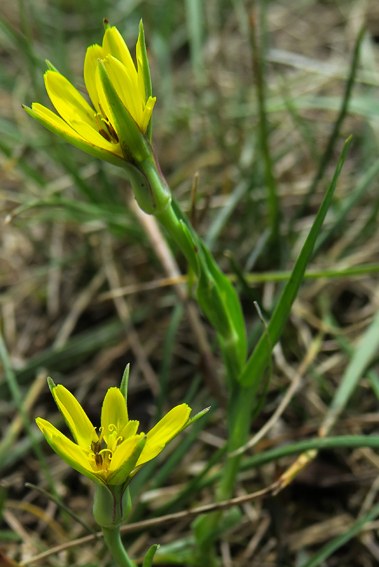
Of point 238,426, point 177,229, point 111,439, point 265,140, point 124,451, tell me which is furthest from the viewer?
point 265,140

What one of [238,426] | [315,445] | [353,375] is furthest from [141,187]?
[353,375]

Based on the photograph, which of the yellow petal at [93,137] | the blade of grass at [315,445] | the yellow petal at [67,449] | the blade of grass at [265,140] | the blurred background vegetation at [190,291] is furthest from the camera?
the blade of grass at [265,140]

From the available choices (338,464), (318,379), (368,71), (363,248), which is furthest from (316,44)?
(338,464)

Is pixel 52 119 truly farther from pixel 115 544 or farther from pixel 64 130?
pixel 115 544

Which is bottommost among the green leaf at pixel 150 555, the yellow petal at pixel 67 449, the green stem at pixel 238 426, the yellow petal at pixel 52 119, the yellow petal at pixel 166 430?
the green stem at pixel 238 426

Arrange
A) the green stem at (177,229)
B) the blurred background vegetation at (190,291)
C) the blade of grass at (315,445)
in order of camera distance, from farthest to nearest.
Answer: the blurred background vegetation at (190,291) → the blade of grass at (315,445) → the green stem at (177,229)

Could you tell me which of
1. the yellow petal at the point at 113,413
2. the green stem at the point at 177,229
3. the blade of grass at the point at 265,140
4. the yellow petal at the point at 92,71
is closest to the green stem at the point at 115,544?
the yellow petal at the point at 113,413

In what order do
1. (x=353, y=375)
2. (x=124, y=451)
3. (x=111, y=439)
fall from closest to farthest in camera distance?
(x=124, y=451) < (x=111, y=439) < (x=353, y=375)

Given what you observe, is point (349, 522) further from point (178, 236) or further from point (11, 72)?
point (11, 72)

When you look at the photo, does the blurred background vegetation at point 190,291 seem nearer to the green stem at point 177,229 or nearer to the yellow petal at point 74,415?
the green stem at point 177,229
